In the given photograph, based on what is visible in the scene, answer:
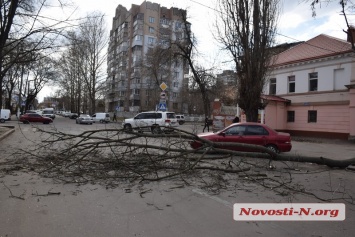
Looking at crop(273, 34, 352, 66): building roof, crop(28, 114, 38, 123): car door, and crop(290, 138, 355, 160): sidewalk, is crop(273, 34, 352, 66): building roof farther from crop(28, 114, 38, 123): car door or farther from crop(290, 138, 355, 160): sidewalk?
crop(28, 114, 38, 123): car door

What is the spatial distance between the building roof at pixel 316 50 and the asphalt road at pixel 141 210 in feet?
65.6

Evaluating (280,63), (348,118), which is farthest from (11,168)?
(280,63)

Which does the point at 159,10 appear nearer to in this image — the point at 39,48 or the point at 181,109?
the point at 181,109

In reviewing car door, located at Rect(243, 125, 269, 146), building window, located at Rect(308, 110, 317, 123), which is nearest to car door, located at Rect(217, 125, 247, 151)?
car door, located at Rect(243, 125, 269, 146)

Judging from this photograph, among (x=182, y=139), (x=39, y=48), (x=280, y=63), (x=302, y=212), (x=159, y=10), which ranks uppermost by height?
(x=159, y=10)

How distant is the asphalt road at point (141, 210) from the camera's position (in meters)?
4.20

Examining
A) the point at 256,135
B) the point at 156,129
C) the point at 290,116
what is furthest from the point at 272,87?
the point at 156,129

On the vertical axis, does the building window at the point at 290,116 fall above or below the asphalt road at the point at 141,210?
above

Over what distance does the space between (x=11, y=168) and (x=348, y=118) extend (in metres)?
23.6

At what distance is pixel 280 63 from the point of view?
96.3 feet

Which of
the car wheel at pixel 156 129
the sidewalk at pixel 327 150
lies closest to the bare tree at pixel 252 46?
the sidewalk at pixel 327 150

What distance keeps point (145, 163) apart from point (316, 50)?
80.8 ft

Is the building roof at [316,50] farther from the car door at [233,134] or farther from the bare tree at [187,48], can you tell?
the car door at [233,134]

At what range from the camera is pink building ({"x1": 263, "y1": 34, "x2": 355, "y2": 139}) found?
2398 cm
